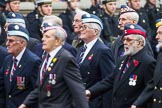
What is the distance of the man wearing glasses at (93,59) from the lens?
32.9 feet

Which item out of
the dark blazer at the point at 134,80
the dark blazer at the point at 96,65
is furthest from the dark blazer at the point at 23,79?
the dark blazer at the point at 134,80

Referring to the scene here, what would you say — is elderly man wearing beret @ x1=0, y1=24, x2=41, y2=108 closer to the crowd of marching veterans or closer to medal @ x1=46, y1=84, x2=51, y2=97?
the crowd of marching veterans

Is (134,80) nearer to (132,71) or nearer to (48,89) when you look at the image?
(132,71)

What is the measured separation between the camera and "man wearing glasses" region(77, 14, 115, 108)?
10.0 meters

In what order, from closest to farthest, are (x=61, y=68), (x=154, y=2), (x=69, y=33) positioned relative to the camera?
(x=61, y=68) → (x=69, y=33) → (x=154, y=2)

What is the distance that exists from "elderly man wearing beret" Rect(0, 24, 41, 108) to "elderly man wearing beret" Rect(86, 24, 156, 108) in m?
0.88

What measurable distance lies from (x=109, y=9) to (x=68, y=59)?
785 centimetres

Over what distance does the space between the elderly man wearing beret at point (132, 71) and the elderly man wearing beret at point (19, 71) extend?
0.88 m

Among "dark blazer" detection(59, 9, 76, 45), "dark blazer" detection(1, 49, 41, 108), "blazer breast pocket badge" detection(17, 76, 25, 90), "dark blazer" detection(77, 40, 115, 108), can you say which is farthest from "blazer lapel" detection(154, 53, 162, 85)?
"dark blazer" detection(59, 9, 76, 45)

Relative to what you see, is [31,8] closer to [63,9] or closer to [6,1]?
[63,9]

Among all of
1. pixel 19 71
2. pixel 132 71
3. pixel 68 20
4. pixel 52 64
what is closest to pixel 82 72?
pixel 132 71

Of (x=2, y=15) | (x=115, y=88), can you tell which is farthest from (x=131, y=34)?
(x=2, y=15)

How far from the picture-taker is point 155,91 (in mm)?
9172

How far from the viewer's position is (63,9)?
17469 millimetres
